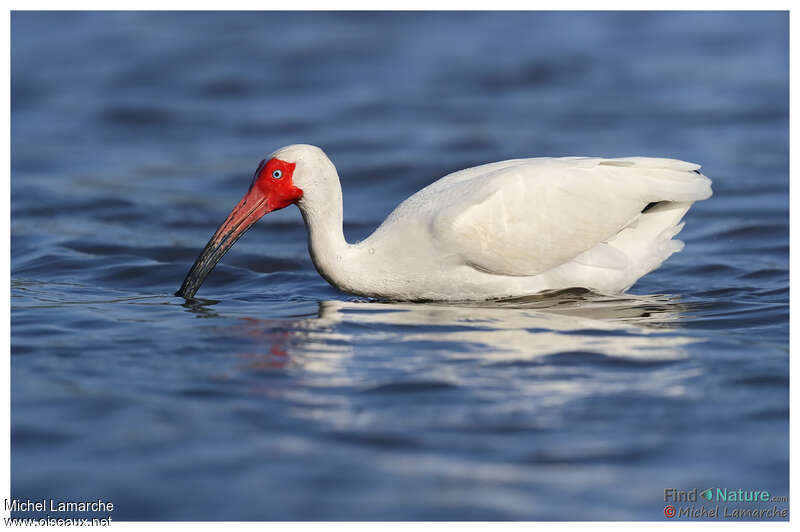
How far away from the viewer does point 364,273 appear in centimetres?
703

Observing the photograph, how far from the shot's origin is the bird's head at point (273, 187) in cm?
707

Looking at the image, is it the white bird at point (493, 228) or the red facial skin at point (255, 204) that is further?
the red facial skin at point (255, 204)

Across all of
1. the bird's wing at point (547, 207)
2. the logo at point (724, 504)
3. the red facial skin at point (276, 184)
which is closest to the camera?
the logo at point (724, 504)

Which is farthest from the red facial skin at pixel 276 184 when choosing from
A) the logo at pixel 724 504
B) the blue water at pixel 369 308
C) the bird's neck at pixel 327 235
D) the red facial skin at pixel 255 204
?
the logo at pixel 724 504

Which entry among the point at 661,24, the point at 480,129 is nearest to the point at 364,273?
the point at 480,129

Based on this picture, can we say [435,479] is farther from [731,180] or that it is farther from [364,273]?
[731,180]

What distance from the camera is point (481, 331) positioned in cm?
629

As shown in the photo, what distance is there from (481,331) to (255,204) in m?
1.79

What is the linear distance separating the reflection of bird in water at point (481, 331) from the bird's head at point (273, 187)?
702 mm

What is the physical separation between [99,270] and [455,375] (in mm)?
3739

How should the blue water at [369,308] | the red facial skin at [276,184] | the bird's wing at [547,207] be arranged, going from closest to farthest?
the blue water at [369,308] → the bird's wing at [547,207] → the red facial skin at [276,184]

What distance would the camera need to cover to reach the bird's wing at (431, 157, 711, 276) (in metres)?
6.89

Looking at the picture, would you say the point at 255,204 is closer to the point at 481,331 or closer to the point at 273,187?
the point at 273,187

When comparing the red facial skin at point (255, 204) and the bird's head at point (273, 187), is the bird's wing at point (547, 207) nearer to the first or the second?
the bird's head at point (273, 187)
